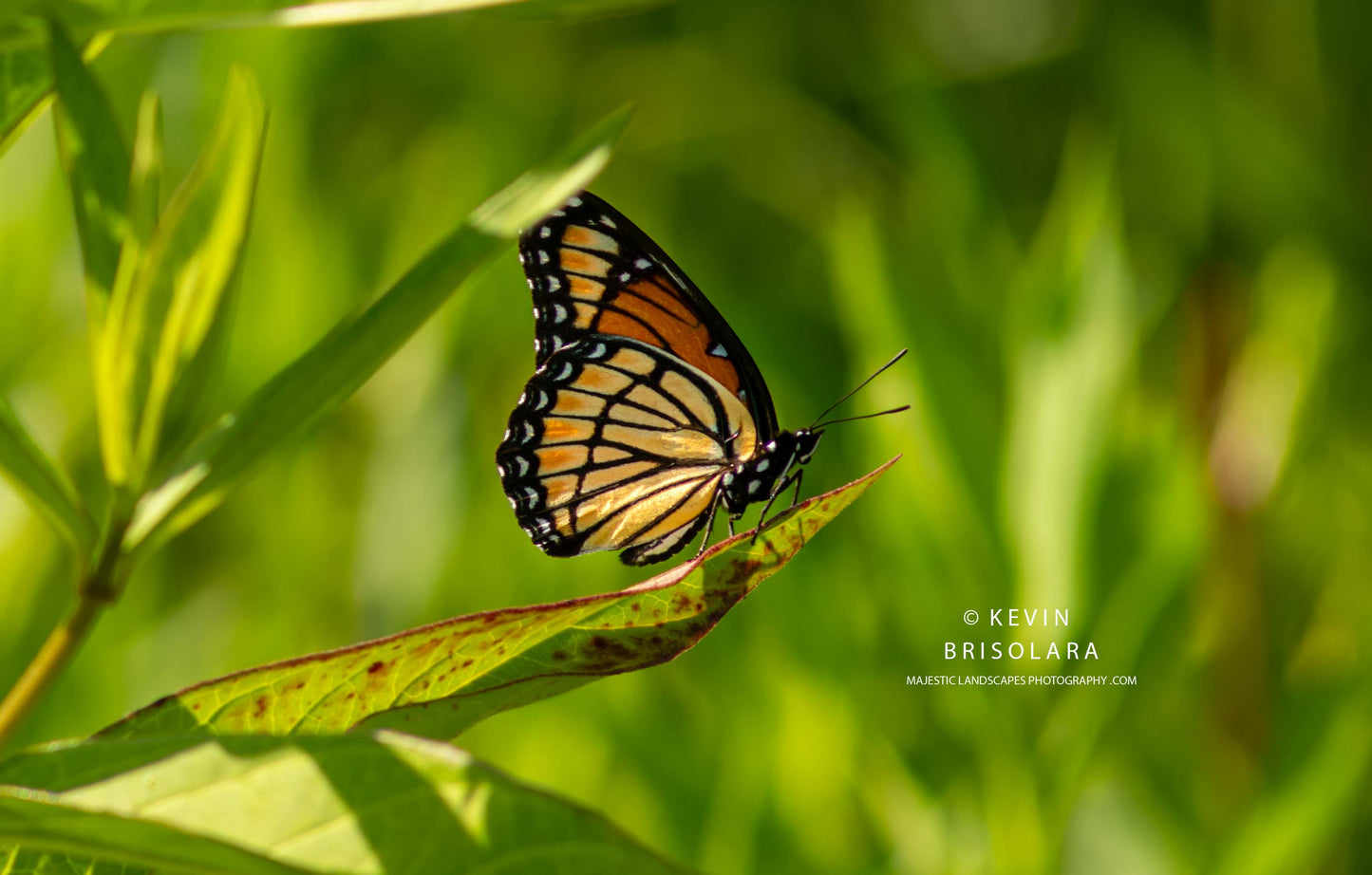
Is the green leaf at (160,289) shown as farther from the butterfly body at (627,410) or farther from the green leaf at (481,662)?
the butterfly body at (627,410)

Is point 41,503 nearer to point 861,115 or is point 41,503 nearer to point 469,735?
point 469,735

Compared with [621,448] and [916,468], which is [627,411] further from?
[916,468]

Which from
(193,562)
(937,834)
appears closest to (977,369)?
(937,834)

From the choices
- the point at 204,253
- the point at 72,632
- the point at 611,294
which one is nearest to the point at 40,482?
the point at 72,632

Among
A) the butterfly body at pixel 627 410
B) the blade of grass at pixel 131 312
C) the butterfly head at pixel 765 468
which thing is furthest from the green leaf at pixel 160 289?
the butterfly head at pixel 765 468

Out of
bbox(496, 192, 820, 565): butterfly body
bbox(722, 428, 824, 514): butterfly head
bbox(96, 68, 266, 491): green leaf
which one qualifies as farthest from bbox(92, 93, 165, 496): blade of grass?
bbox(722, 428, 824, 514): butterfly head

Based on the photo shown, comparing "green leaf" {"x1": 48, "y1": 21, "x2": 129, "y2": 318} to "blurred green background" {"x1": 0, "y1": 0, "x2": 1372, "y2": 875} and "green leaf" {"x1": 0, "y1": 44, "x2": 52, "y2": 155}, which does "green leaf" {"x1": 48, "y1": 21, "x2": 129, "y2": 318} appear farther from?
"blurred green background" {"x1": 0, "y1": 0, "x2": 1372, "y2": 875}
